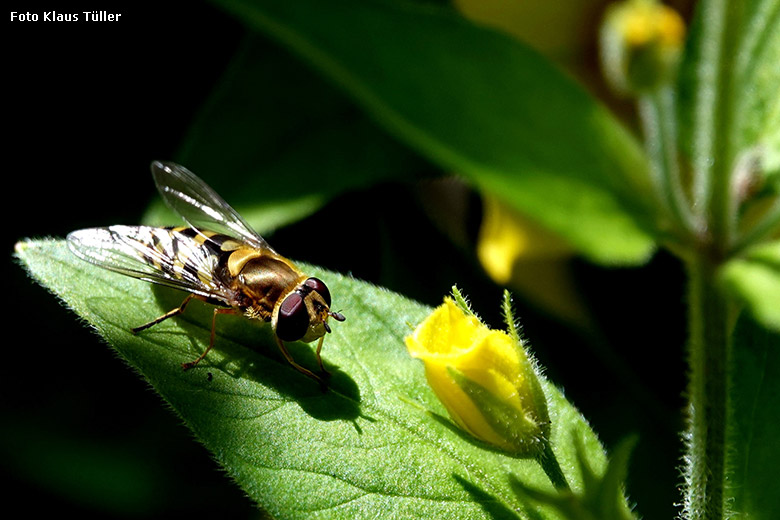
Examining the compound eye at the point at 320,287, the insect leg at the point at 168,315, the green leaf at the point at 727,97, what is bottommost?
the insect leg at the point at 168,315

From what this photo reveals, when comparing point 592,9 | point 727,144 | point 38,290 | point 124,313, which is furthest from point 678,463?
point 38,290

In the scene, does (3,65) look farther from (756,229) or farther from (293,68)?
(756,229)

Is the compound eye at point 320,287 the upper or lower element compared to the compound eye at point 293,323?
upper

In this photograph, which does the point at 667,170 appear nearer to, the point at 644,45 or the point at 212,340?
the point at 644,45

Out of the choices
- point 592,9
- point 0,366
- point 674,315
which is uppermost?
point 592,9

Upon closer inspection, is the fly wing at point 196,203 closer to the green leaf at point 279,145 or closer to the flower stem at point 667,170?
the green leaf at point 279,145

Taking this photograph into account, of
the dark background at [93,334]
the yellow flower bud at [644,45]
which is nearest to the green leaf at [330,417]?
the yellow flower bud at [644,45]

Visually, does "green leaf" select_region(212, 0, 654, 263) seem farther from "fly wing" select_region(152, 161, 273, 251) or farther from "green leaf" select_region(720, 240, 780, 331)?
"fly wing" select_region(152, 161, 273, 251)
